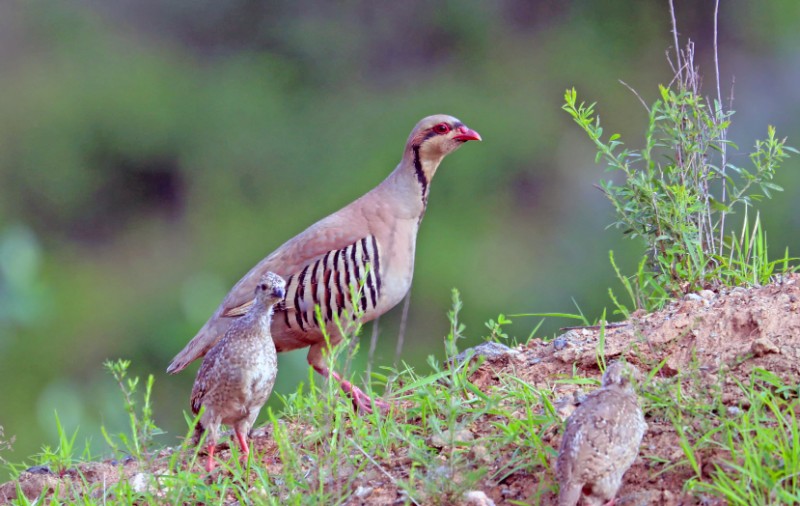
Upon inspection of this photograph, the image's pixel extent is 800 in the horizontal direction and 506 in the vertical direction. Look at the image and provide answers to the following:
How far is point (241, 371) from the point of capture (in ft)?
13.7

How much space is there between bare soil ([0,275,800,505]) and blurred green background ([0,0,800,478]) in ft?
17.9

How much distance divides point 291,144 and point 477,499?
10.8 metres

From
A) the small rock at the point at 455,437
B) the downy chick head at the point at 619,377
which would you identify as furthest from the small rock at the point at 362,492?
the downy chick head at the point at 619,377

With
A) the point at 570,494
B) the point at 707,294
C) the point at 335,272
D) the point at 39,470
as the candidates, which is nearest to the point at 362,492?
the point at 570,494

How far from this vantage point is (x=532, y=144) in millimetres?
13859

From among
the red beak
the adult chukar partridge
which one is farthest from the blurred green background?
the adult chukar partridge

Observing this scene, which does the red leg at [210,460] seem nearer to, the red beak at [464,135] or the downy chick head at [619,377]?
the downy chick head at [619,377]

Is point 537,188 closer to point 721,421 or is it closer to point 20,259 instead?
point 20,259

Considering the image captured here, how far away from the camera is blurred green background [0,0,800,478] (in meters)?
11.5

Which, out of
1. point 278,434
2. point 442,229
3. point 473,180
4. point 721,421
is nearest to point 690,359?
point 721,421

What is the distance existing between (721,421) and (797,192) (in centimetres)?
790

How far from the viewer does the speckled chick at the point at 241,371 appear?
420cm

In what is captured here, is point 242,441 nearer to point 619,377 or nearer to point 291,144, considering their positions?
point 619,377

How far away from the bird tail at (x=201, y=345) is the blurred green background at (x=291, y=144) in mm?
4578
